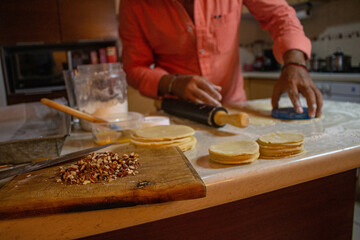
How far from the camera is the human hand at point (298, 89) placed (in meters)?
0.92

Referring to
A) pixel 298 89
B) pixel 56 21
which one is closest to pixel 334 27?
pixel 298 89

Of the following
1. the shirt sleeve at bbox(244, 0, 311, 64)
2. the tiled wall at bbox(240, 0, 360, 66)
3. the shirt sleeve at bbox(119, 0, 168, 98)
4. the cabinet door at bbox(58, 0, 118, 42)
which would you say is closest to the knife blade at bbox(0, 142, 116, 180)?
the shirt sleeve at bbox(119, 0, 168, 98)

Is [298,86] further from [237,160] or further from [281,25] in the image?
[237,160]

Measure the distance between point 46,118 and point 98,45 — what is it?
7.92 feet

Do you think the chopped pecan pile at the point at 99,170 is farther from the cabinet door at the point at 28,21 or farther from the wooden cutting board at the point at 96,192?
the cabinet door at the point at 28,21

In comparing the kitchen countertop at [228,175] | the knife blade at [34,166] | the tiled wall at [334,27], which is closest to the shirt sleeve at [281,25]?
the kitchen countertop at [228,175]

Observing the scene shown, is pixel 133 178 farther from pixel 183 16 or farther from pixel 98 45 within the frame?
pixel 98 45

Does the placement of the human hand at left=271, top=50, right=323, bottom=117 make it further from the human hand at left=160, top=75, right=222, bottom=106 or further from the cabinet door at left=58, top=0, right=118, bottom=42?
the cabinet door at left=58, top=0, right=118, bottom=42

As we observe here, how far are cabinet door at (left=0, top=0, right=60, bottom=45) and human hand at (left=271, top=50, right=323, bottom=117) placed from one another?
2.70m

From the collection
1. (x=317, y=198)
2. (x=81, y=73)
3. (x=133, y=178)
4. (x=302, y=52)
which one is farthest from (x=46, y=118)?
(x=302, y=52)

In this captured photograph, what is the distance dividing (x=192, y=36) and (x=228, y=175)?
3.09ft

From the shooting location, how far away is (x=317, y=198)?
68 centimetres

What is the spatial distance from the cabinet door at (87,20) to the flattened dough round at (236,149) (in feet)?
9.47

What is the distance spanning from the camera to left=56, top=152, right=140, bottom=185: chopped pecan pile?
479mm
